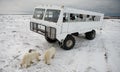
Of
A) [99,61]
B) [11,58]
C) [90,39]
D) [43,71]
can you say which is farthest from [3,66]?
[90,39]

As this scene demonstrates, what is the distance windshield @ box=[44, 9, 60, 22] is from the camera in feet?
23.2

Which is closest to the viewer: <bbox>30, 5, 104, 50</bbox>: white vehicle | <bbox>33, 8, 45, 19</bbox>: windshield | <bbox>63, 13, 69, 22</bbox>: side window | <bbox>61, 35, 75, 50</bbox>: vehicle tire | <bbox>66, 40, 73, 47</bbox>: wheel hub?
<bbox>30, 5, 104, 50</bbox>: white vehicle

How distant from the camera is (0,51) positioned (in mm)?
7230

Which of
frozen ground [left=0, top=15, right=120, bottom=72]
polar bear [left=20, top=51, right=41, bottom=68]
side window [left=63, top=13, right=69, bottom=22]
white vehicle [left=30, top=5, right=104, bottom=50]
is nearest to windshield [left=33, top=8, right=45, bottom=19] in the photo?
white vehicle [left=30, top=5, right=104, bottom=50]

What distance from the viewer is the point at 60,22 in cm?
695

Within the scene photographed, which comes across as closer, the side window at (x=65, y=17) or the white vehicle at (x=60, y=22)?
the white vehicle at (x=60, y=22)

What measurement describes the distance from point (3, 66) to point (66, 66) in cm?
263

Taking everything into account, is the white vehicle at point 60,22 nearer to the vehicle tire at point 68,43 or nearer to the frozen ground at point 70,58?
the vehicle tire at point 68,43

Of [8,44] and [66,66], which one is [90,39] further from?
[8,44]

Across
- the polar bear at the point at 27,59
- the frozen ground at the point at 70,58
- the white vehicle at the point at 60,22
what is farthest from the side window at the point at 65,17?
the polar bear at the point at 27,59

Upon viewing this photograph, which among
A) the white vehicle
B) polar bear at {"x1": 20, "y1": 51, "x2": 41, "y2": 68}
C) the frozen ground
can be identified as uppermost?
the white vehicle

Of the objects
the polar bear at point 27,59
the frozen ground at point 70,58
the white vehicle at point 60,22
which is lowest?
the frozen ground at point 70,58

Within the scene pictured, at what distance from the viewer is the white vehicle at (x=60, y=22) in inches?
276

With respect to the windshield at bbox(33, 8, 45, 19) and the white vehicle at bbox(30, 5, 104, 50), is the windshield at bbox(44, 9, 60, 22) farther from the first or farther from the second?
the windshield at bbox(33, 8, 45, 19)
